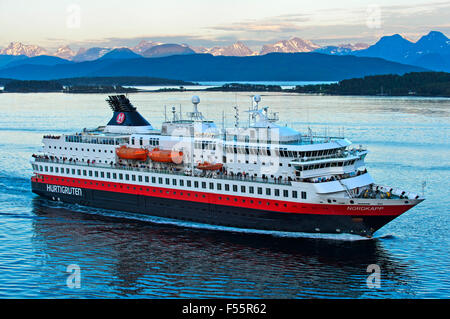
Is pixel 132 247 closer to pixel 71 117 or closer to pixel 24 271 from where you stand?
pixel 24 271

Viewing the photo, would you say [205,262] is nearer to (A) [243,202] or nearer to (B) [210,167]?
(A) [243,202]

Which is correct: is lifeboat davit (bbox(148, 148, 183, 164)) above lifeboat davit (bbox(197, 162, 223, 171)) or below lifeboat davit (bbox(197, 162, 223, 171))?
above

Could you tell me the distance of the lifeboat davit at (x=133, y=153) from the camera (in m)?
37.1

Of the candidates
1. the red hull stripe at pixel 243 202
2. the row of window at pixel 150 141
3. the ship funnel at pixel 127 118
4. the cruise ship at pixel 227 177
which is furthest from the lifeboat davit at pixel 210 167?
the ship funnel at pixel 127 118

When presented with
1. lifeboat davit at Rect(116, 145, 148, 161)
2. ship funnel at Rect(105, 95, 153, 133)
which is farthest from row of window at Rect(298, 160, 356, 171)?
ship funnel at Rect(105, 95, 153, 133)

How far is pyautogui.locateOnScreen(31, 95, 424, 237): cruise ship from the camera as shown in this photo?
30.7 metres

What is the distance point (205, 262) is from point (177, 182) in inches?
308

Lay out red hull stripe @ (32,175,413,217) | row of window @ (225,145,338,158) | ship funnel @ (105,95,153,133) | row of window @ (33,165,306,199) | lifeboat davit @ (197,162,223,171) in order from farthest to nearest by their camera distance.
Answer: ship funnel @ (105,95,153,133) < lifeboat davit @ (197,162,223,171) < row of window @ (225,145,338,158) < row of window @ (33,165,306,199) < red hull stripe @ (32,175,413,217)

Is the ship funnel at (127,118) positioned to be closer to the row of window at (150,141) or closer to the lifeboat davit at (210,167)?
the row of window at (150,141)

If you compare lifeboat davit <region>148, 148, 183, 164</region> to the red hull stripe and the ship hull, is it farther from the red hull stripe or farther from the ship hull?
the ship hull

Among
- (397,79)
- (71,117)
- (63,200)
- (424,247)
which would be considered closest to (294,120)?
(71,117)

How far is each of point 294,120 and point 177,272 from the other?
6397cm

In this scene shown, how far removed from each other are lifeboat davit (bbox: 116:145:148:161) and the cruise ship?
7cm

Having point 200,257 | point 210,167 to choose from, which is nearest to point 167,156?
point 210,167
